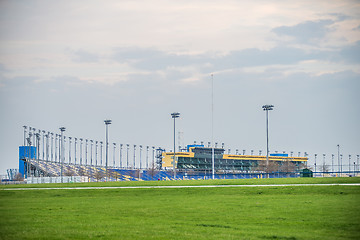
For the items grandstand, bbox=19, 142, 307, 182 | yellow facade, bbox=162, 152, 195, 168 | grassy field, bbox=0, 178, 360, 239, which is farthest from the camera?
yellow facade, bbox=162, 152, 195, 168

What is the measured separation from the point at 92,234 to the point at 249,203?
12344mm

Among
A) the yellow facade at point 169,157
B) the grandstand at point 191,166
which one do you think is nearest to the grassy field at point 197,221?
A: the grandstand at point 191,166

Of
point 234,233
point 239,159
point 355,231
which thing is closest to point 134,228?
point 234,233

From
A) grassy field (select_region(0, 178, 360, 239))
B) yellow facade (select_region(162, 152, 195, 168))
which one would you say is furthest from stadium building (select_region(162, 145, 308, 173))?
grassy field (select_region(0, 178, 360, 239))

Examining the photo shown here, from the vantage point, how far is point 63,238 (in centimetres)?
1602

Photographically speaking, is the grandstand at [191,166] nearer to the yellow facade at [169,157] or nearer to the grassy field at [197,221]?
the yellow facade at [169,157]

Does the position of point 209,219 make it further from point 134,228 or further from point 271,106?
point 271,106

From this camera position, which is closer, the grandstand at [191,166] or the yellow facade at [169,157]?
the grandstand at [191,166]

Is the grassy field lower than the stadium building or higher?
higher

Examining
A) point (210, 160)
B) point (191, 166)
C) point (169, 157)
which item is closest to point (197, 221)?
point (169, 157)

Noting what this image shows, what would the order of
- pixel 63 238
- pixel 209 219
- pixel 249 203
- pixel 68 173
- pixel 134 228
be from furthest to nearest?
pixel 68 173 < pixel 249 203 < pixel 209 219 < pixel 134 228 < pixel 63 238

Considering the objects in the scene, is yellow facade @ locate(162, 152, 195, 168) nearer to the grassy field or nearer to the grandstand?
the grandstand

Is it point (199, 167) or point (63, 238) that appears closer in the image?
point (63, 238)

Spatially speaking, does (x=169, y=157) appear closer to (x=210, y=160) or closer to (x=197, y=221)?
(x=210, y=160)
